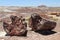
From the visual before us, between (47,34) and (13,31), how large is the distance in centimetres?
442

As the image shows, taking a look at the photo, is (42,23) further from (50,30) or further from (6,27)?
(6,27)

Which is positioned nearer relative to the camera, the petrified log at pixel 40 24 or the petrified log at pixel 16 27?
the petrified log at pixel 16 27

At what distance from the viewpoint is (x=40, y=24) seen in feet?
89.8

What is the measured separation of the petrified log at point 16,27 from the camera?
80.2 feet

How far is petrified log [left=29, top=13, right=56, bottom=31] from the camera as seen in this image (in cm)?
2692

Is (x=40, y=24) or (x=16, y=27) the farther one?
(x=40, y=24)

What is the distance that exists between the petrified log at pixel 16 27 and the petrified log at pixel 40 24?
310cm

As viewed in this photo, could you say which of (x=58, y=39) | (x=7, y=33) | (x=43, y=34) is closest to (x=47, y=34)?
(x=43, y=34)

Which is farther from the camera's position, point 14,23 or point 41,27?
point 41,27

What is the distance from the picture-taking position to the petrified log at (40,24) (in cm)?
2692

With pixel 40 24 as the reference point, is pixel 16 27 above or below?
above

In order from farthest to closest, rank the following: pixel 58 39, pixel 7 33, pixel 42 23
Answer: pixel 42 23
pixel 7 33
pixel 58 39

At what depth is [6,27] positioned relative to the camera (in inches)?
984

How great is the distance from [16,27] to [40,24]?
3.88 meters
